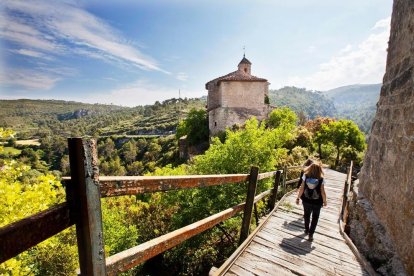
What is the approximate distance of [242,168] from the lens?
9773 millimetres

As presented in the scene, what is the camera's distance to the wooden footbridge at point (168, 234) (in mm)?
1179

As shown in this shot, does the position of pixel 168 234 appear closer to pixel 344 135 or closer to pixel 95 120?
pixel 344 135

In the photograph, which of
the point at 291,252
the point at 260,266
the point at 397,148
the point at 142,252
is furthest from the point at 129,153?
the point at 142,252

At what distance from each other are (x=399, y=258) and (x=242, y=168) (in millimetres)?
6306

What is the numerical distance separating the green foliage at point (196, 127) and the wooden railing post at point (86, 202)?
38261mm

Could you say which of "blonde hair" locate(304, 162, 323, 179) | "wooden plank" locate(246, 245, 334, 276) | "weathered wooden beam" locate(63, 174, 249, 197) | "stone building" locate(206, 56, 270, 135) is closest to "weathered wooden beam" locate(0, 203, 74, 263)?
"weathered wooden beam" locate(63, 174, 249, 197)

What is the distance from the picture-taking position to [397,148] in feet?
13.8

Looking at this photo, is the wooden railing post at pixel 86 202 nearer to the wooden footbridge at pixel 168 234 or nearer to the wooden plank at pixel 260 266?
the wooden footbridge at pixel 168 234

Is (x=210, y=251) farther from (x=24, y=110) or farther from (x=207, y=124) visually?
(x=24, y=110)

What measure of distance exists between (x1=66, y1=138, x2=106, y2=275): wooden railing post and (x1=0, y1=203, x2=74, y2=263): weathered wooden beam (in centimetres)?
6

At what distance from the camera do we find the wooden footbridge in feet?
3.87

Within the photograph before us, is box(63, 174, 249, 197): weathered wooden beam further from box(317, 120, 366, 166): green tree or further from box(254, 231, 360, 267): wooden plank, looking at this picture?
box(317, 120, 366, 166): green tree

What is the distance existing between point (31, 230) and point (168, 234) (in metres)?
1.24

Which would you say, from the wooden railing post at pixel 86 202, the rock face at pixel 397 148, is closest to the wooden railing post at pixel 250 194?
the rock face at pixel 397 148
